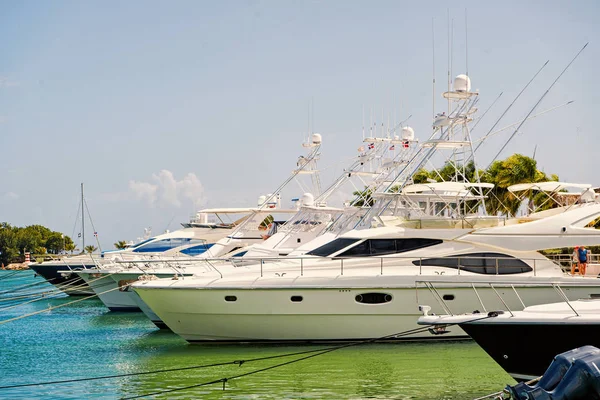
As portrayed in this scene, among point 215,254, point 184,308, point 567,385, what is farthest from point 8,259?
point 567,385

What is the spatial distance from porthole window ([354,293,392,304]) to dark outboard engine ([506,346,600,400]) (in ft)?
27.9

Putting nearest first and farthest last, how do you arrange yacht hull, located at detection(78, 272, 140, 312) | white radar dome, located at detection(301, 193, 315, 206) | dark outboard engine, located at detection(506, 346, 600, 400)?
dark outboard engine, located at detection(506, 346, 600, 400) → yacht hull, located at detection(78, 272, 140, 312) → white radar dome, located at detection(301, 193, 315, 206)

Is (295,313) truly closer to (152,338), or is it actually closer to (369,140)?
(152,338)

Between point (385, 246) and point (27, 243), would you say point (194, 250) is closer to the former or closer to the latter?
point (385, 246)

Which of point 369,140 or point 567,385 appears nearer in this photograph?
point 567,385

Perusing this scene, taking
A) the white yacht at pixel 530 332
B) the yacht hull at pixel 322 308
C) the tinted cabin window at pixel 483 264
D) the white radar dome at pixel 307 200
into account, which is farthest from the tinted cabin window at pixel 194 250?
the white yacht at pixel 530 332

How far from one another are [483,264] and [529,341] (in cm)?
637

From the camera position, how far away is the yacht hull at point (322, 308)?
1811cm

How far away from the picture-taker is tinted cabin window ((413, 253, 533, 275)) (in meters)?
18.8

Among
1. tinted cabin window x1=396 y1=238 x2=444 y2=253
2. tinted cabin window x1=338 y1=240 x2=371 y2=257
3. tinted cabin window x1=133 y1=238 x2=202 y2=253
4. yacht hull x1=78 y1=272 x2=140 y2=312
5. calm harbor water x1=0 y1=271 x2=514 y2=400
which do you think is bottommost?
calm harbor water x1=0 y1=271 x2=514 y2=400

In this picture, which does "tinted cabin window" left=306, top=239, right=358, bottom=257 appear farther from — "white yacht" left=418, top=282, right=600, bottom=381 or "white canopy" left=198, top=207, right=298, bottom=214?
"white canopy" left=198, top=207, right=298, bottom=214

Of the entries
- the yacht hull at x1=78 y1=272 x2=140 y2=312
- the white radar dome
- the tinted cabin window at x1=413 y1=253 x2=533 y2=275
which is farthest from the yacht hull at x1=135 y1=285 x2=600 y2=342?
the white radar dome

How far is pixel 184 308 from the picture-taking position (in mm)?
18578

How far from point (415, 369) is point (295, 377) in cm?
269
